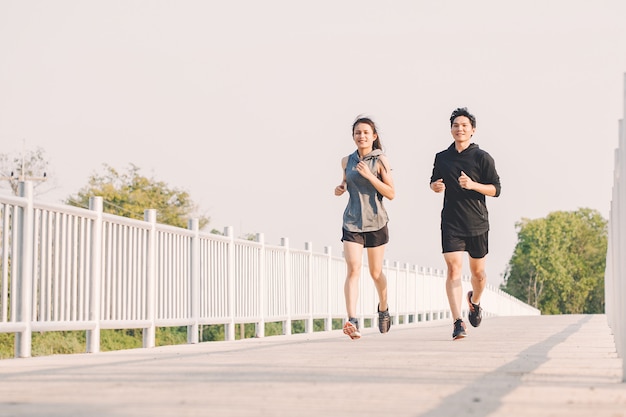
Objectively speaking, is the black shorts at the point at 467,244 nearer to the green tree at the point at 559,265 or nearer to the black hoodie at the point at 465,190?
the black hoodie at the point at 465,190

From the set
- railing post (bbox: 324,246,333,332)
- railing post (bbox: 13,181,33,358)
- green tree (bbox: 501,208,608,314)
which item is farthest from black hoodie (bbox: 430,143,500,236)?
green tree (bbox: 501,208,608,314)

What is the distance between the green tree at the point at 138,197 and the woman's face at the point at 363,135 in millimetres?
46463

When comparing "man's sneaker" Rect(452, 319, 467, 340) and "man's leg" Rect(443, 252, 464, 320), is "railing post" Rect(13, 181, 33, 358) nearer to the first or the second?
"man's leg" Rect(443, 252, 464, 320)

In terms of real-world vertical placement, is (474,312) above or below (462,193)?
below

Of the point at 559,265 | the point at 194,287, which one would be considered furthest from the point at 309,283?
the point at 559,265

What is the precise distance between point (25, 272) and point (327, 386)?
16.3 ft

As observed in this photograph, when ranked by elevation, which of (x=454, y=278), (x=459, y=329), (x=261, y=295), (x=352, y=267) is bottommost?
(x=459, y=329)

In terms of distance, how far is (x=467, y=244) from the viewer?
11602 millimetres

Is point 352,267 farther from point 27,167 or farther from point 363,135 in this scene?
point 27,167

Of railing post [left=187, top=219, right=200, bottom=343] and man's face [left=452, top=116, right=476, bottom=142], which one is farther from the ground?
man's face [left=452, top=116, right=476, bottom=142]

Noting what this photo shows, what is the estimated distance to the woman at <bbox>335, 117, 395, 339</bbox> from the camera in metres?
11.8

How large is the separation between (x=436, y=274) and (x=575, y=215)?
111 metres

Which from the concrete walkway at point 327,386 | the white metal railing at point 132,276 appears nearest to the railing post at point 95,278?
the white metal railing at point 132,276

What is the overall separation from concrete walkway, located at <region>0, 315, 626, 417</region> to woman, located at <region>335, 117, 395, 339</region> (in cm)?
290
